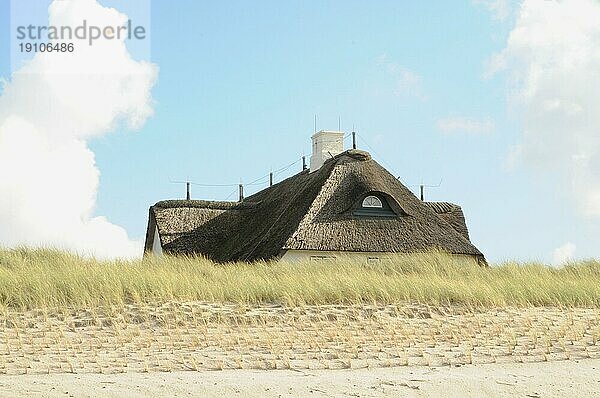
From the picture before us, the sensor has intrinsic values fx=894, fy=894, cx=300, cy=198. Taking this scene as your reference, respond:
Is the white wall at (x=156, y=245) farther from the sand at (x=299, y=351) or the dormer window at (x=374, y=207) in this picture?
the sand at (x=299, y=351)

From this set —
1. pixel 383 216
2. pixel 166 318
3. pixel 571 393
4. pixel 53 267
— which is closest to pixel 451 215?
pixel 383 216

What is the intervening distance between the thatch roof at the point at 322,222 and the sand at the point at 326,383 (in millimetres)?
15020

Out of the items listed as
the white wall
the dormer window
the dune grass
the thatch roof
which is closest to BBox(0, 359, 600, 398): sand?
the dune grass

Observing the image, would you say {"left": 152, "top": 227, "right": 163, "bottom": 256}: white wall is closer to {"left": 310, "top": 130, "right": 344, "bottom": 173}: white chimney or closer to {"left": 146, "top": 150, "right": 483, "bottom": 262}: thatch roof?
{"left": 146, "top": 150, "right": 483, "bottom": 262}: thatch roof

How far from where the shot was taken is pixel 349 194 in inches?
1117

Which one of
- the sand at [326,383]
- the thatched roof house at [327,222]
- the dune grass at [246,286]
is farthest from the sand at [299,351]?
the thatched roof house at [327,222]

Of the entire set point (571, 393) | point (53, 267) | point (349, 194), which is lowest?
point (571, 393)

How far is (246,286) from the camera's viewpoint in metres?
15.9

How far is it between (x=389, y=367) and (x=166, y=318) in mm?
4138

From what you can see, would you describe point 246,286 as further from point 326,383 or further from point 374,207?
point 374,207

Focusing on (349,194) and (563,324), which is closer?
(563,324)

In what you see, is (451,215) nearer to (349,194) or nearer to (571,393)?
(349,194)

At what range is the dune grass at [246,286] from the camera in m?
15.0

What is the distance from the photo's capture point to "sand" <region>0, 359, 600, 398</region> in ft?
32.1
